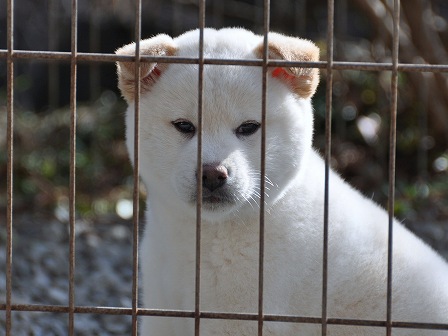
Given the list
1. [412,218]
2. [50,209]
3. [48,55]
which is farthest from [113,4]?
[48,55]

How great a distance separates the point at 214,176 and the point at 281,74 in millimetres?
585

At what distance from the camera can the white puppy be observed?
10.2ft

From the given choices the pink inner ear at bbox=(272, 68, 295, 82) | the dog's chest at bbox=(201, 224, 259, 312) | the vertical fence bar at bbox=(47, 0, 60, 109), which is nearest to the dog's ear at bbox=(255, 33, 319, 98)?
the pink inner ear at bbox=(272, 68, 295, 82)

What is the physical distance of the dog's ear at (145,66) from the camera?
312 centimetres

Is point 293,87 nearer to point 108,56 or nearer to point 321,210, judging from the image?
point 321,210

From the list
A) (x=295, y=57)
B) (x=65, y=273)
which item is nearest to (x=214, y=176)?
(x=295, y=57)

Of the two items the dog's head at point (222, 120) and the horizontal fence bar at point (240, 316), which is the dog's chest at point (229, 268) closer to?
the dog's head at point (222, 120)

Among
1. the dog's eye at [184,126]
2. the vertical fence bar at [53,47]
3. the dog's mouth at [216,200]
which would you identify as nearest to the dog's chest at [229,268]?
the dog's mouth at [216,200]

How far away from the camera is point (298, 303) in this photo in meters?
3.14

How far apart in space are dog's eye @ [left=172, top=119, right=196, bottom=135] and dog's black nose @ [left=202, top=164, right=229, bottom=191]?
24 centimetres

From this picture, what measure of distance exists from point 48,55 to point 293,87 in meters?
1.10

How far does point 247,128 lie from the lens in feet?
10.5

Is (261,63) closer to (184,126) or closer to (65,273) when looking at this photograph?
(184,126)

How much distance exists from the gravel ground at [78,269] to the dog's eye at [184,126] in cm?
175
